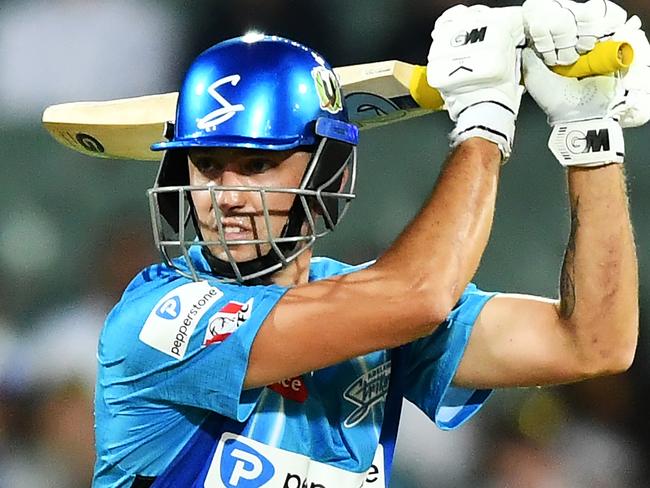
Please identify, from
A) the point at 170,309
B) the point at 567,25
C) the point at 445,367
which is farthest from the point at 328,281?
the point at 567,25

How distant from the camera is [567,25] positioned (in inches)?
48.0

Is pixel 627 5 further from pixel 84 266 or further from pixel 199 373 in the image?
pixel 199 373

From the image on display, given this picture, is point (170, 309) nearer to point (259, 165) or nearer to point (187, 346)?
point (187, 346)

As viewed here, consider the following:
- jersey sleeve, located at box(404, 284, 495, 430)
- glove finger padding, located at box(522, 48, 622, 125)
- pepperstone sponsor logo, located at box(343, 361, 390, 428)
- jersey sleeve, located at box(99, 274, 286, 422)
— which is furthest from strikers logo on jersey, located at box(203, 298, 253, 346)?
glove finger padding, located at box(522, 48, 622, 125)

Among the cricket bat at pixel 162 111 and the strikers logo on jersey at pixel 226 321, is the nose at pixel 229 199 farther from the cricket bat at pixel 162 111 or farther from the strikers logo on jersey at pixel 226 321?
the cricket bat at pixel 162 111

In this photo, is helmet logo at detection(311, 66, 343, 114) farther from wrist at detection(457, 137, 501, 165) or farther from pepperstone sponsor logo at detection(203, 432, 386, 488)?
pepperstone sponsor logo at detection(203, 432, 386, 488)

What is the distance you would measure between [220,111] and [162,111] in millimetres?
365

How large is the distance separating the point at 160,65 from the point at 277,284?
54.5 inches

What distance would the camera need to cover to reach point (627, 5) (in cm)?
237

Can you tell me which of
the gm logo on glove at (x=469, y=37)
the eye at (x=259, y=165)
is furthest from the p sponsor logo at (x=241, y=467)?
the gm logo on glove at (x=469, y=37)

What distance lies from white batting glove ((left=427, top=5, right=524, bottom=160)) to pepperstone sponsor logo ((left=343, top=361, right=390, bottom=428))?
1.13ft

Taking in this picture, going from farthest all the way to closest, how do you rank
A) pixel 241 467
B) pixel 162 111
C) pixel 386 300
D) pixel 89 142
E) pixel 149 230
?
pixel 149 230 → pixel 89 142 → pixel 162 111 → pixel 241 467 → pixel 386 300

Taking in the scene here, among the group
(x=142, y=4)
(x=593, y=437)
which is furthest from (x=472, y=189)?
(x=142, y=4)

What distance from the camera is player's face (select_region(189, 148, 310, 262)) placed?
1.30 meters
